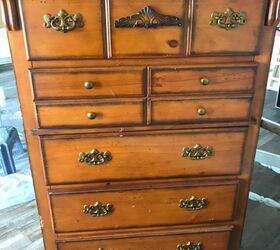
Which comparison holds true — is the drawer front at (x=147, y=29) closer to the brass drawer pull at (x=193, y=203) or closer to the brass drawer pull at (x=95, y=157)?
the brass drawer pull at (x=95, y=157)

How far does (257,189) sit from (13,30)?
66.5 inches

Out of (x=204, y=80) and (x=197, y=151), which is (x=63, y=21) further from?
(x=197, y=151)

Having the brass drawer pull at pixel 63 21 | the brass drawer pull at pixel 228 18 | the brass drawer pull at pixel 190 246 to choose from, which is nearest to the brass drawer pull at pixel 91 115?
the brass drawer pull at pixel 63 21

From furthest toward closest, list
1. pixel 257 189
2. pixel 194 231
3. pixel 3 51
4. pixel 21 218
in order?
pixel 3 51
pixel 257 189
pixel 21 218
pixel 194 231

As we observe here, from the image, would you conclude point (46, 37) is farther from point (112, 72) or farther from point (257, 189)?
point (257, 189)

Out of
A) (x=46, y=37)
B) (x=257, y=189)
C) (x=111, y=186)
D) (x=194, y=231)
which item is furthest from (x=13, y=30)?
(x=257, y=189)

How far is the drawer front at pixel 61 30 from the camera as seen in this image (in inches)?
34.9

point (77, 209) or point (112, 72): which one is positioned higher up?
point (112, 72)

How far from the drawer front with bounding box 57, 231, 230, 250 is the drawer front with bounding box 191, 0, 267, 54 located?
70 cm

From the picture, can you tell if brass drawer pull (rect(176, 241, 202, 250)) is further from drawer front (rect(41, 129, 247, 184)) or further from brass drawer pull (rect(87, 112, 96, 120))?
brass drawer pull (rect(87, 112, 96, 120))

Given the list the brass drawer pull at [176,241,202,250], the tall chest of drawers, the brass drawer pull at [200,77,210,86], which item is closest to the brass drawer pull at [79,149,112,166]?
the tall chest of drawers

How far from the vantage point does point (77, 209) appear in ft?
3.88

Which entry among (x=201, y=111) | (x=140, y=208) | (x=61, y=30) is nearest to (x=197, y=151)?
(x=201, y=111)

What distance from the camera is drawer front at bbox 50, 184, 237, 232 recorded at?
1175 mm
